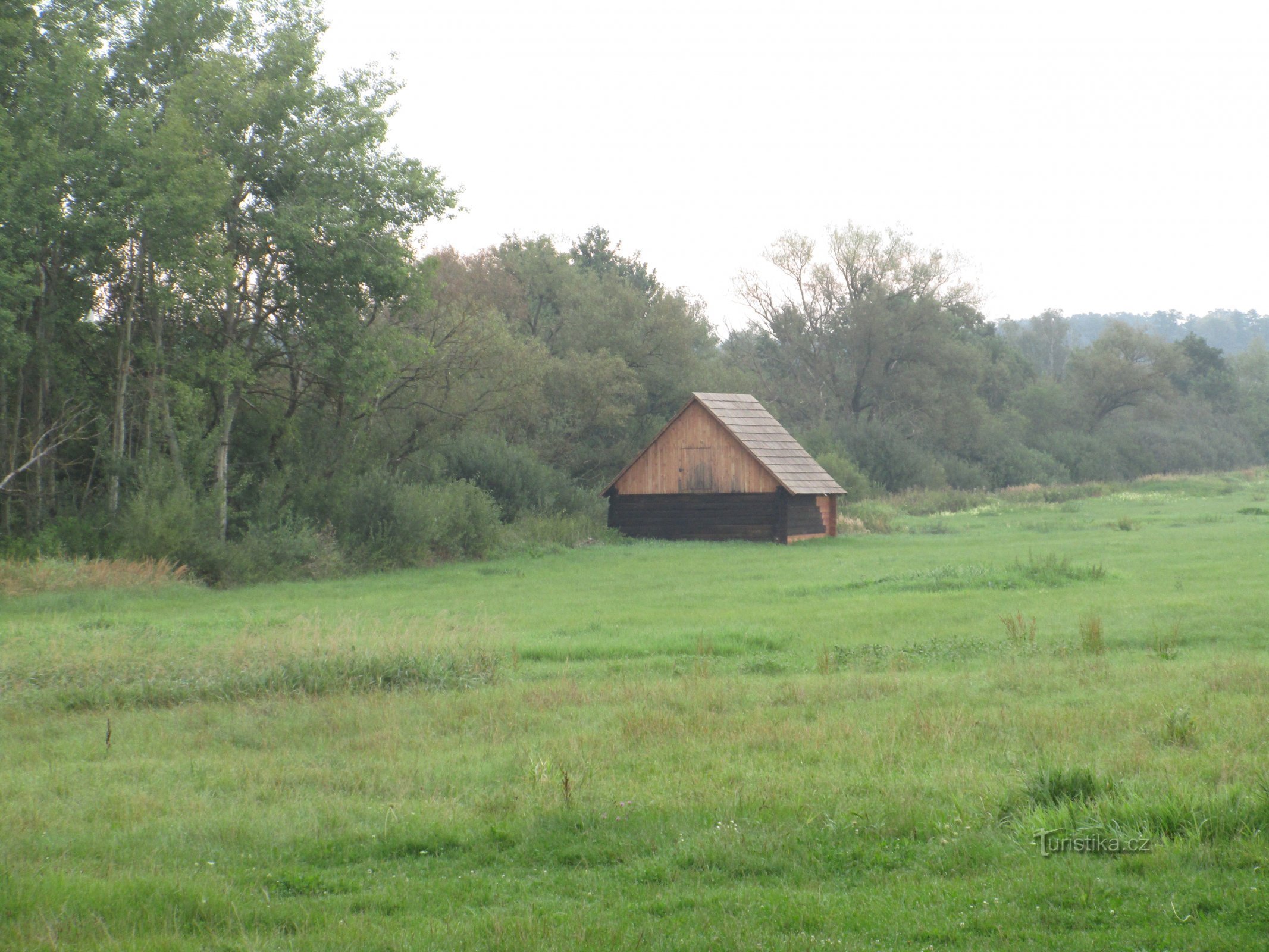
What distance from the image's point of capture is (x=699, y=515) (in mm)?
38406

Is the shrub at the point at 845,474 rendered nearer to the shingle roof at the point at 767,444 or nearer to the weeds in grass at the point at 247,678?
the shingle roof at the point at 767,444

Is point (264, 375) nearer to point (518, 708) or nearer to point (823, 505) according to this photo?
point (823, 505)

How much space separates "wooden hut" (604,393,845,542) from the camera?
37.0 metres

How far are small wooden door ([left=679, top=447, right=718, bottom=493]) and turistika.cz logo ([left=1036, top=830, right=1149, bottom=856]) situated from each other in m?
32.2

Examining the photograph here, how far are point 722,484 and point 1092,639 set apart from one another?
24906mm

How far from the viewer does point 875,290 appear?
222 ft

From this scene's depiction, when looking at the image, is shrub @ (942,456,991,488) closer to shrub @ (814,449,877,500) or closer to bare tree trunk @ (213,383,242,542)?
shrub @ (814,449,877,500)

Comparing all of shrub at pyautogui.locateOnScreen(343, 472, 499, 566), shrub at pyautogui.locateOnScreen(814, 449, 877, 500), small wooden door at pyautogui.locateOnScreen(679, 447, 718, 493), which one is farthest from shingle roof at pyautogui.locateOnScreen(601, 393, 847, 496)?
shrub at pyautogui.locateOnScreen(814, 449, 877, 500)

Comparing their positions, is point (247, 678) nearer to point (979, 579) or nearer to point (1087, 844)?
point (1087, 844)

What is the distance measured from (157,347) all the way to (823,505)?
Result: 22.4m

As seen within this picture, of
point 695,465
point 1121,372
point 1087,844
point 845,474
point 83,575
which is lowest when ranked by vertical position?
point 1087,844

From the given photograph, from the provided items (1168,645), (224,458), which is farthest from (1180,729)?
(224,458)

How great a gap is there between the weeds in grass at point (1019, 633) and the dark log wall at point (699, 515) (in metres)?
22.0

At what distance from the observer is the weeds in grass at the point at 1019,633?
13562 mm
